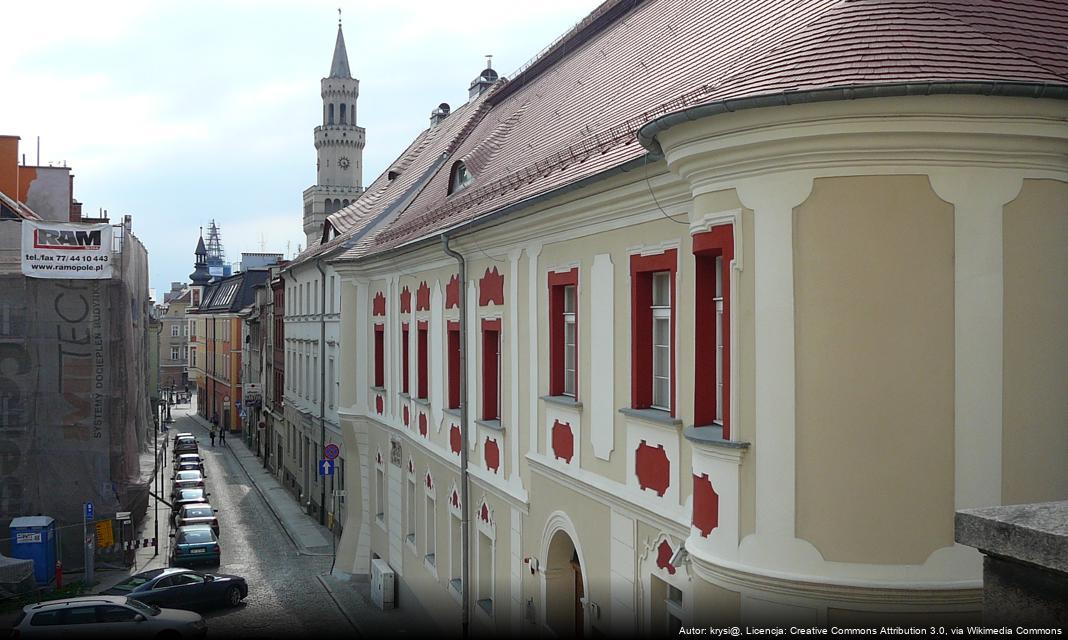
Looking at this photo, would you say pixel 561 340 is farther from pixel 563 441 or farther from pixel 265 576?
pixel 265 576

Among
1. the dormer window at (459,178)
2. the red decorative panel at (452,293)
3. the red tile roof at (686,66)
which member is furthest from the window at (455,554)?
the dormer window at (459,178)

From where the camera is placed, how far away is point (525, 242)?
15047 millimetres

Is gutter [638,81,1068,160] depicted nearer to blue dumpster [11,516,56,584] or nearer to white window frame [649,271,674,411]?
white window frame [649,271,674,411]

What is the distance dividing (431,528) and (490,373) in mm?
5491

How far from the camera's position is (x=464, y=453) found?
59.7 ft

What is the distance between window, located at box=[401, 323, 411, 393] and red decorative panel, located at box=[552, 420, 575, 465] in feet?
31.6

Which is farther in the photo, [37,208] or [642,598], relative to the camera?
[37,208]

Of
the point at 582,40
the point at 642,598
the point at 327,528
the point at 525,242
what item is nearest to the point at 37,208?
the point at 327,528

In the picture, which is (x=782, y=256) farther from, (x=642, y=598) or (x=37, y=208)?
(x=37, y=208)

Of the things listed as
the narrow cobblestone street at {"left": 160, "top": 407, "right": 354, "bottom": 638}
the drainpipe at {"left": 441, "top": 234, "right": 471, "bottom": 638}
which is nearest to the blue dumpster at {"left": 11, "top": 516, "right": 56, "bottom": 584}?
the narrow cobblestone street at {"left": 160, "top": 407, "right": 354, "bottom": 638}

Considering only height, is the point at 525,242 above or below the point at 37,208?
below

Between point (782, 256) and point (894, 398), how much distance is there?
135 centimetres

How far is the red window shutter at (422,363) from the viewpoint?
71.3ft

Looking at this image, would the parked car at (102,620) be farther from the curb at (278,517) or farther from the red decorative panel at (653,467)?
the red decorative panel at (653,467)
